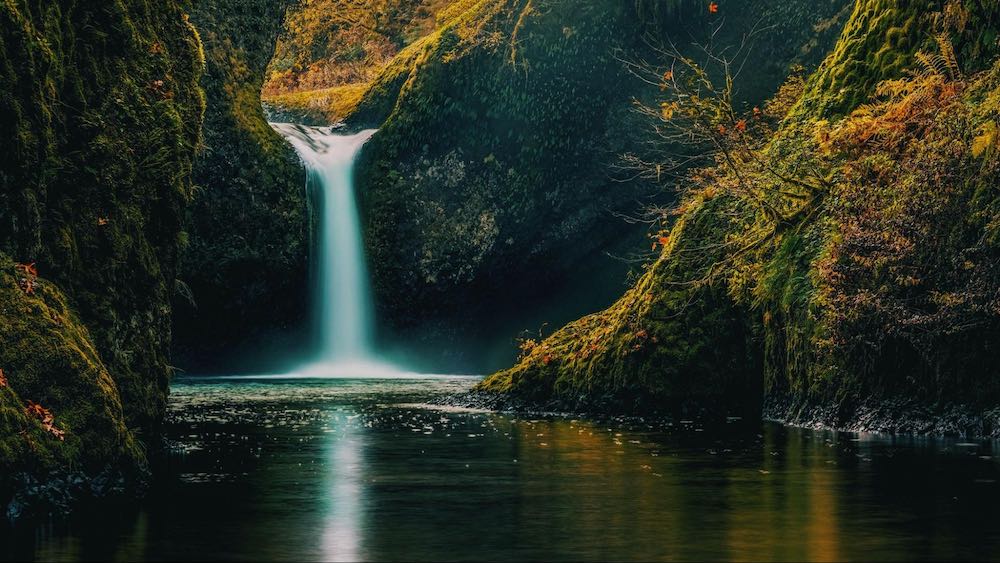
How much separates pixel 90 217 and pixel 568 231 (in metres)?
27.6

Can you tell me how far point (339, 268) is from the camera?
41406mm

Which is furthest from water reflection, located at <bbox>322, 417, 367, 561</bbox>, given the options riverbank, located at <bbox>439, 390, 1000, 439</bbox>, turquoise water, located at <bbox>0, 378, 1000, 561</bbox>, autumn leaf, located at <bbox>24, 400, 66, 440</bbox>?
riverbank, located at <bbox>439, 390, 1000, 439</bbox>

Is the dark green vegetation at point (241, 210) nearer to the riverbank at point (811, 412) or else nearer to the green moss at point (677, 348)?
the riverbank at point (811, 412)

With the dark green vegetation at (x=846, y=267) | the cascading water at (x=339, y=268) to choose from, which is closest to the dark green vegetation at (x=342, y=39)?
the cascading water at (x=339, y=268)

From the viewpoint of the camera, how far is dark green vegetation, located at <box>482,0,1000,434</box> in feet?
60.0

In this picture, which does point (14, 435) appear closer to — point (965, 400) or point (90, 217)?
point (90, 217)

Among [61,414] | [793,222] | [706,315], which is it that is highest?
[793,222]

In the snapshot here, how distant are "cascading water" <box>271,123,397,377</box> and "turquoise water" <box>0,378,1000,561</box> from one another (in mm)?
20300

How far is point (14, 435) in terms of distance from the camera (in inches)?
433

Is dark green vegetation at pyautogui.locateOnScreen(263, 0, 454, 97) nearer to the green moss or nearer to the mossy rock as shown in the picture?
the green moss

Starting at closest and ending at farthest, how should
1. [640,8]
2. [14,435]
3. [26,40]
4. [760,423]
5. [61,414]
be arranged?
[14,435] < [61,414] < [26,40] < [760,423] < [640,8]

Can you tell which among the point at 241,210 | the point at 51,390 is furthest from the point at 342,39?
the point at 51,390

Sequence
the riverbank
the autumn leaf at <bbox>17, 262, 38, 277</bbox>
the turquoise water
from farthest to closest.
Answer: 1. the riverbank
2. the autumn leaf at <bbox>17, 262, 38, 277</bbox>
3. the turquoise water

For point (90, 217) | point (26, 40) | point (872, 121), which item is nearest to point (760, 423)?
point (872, 121)
